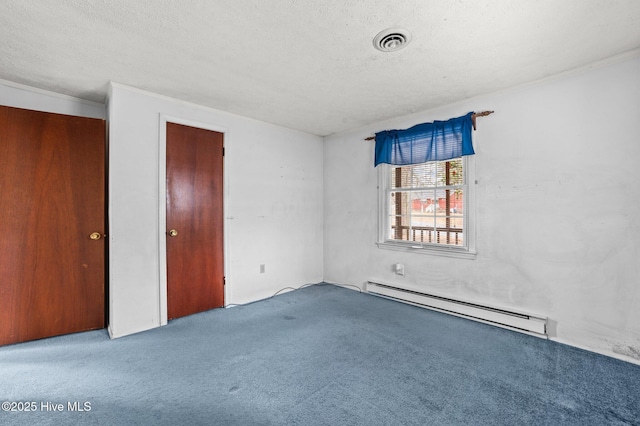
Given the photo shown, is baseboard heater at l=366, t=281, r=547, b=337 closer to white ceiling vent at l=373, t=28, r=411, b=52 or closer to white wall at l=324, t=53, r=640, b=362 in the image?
white wall at l=324, t=53, r=640, b=362

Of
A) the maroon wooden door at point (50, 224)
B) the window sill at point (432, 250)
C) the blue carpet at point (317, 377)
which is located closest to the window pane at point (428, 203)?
the window sill at point (432, 250)

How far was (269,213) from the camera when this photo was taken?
4145 mm

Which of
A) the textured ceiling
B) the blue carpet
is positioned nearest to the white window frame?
the blue carpet

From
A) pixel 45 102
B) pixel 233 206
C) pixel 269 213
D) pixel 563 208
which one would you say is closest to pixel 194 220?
pixel 233 206

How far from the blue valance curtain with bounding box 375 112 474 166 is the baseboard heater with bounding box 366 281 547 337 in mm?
1653

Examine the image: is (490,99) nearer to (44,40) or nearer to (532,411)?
(532,411)

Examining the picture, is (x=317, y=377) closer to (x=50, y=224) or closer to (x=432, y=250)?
(x=432, y=250)

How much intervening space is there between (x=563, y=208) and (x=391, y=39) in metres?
2.16

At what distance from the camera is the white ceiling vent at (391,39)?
2.01 meters

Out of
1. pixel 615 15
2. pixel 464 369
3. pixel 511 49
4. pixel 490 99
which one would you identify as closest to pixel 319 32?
pixel 511 49

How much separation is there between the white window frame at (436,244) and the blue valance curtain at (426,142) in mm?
148

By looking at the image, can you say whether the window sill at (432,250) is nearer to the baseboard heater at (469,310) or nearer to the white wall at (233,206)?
the baseboard heater at (469,310)

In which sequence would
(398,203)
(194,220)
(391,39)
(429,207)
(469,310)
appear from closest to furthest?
(391,39)
(469,310)
(194,220)
(429,207)
(398,203)

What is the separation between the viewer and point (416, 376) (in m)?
2.11
